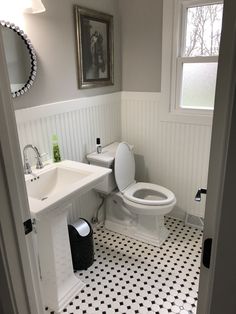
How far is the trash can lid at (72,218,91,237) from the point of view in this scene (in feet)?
6.32

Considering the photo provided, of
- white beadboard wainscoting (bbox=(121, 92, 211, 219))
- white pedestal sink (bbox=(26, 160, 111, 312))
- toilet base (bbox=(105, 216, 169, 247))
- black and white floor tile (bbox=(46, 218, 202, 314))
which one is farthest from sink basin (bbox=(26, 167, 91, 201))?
white beadboard wainscoting (bbox=(121, 92, 211, 219))

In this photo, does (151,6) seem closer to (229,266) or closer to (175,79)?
(175,79)

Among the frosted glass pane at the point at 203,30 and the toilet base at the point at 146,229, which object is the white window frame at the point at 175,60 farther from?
the toilet base at the point at 146,229

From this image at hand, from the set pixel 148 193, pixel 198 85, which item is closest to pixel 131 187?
pixel 148 193

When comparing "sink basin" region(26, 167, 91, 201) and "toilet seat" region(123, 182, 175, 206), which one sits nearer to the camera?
"sink basin" region(26, 167, 91, 201)

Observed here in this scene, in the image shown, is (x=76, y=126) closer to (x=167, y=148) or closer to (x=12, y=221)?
(x=167, y=148)

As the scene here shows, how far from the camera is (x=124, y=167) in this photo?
2.34 metres

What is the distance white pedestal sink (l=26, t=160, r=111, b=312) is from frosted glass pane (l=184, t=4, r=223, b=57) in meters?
1.33

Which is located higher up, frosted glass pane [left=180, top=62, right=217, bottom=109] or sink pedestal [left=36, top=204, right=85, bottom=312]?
frosted glass pane [left=180, top=62, right=217, bottom=109]

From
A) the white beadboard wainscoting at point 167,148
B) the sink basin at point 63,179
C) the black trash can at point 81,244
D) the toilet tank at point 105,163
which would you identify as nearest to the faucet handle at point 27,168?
the sink basin at point 63,179

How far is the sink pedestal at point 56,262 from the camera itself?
1580 mm

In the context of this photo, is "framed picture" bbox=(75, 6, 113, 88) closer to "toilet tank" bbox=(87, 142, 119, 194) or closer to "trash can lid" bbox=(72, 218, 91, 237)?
"toilet tank" bbox=(87, 142, 119, 194)

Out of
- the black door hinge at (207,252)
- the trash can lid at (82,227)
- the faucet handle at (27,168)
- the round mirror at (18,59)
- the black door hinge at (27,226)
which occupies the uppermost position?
the round mirror at (18,59)

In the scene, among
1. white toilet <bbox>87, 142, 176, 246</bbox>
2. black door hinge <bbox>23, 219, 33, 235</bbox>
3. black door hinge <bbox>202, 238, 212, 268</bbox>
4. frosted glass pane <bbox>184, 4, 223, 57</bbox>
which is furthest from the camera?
white toilet <bbox>87, 142, 176, 246</bbox>
